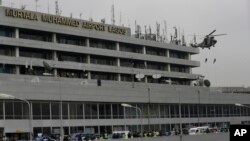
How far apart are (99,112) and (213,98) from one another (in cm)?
3240

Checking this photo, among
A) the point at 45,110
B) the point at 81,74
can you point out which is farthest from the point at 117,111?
the point at 45,110

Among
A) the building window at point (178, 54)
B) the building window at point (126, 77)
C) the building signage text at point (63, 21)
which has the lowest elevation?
the building window at point (126, 77)

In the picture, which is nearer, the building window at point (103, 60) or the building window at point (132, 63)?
the building window at point (103, 60)

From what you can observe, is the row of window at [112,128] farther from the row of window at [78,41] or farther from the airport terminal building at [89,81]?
the row of window at [78,41]

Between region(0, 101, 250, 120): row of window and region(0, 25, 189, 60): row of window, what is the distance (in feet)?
57.2

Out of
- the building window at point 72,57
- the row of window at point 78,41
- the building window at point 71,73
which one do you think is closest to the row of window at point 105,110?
the building window at point 71,73

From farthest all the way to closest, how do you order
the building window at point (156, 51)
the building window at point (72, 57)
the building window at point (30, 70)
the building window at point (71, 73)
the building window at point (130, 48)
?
the building window at point (156, 51), the building window at point (130, 48), the building window at point (72, 57), the building window at point (71, 73), the building window at point (30, 70)

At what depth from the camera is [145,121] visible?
90.4 metres

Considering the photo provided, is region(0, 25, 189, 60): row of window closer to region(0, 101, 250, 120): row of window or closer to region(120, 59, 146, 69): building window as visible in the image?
region(120, 59, 146, 69): building window

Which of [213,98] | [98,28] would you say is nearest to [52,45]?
[98,28]

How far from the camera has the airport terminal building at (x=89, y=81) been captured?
7288 cm

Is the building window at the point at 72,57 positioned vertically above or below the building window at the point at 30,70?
above

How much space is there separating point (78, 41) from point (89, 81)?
9.33m

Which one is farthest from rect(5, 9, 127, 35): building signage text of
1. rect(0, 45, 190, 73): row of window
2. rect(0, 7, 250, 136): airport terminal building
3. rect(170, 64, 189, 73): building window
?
rect(170, 64, 189, 73): building window
